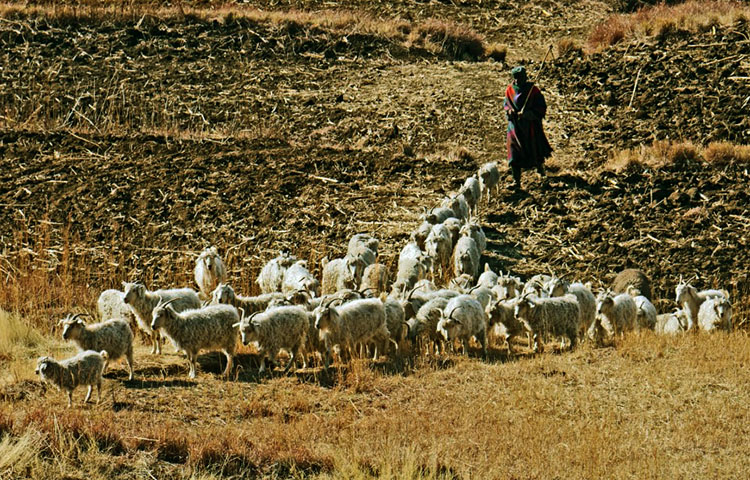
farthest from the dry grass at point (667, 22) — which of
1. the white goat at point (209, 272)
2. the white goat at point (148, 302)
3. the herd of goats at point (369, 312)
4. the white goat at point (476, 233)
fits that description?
the white goat at point (148, 302)

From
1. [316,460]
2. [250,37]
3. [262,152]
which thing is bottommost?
[316,460]

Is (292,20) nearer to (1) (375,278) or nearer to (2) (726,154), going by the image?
(2) (726,154)

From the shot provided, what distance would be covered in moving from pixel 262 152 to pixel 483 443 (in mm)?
13851

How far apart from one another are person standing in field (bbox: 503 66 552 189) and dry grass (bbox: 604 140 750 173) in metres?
1.81

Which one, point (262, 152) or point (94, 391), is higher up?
point (262, 152)

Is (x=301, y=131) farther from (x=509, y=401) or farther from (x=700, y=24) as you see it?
(x=509, y=401)

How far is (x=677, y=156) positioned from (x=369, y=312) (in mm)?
10578

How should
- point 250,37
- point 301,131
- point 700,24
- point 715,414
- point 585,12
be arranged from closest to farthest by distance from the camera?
point 715,414, point 301,131, point 700,24, point 250,37, point 585,12

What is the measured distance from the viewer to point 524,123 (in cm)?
2194

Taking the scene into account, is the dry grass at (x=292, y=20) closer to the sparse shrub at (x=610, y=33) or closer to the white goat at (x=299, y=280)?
the sparse shrub at (x=610, y=33)

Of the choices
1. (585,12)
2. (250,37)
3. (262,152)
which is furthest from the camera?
(585,12)

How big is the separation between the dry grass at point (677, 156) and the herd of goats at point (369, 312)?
5.16 metres

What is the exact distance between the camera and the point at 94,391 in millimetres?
13539

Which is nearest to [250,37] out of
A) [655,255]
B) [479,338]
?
[655,255]
